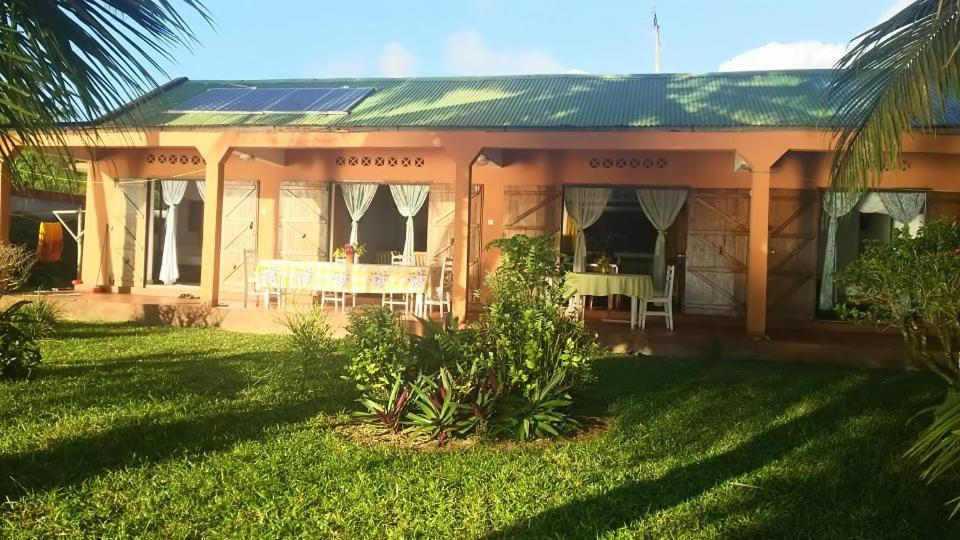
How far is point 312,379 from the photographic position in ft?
18.4

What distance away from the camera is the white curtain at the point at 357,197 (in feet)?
35.3

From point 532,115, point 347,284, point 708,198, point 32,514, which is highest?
point 532,115

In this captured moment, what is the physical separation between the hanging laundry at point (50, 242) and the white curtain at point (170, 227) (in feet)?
8.35

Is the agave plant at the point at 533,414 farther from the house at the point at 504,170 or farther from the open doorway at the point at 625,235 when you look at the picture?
the open doorway at the point at 625,235

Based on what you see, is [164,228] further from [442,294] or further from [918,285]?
[918,285]

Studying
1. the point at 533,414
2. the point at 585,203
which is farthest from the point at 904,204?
the point at 533,414

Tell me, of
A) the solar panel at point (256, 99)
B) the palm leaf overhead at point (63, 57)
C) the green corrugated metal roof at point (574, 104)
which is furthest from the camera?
the solar panel at point (256, 99)

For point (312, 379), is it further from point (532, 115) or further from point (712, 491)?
point (532, 115)

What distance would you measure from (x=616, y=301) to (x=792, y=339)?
3.37m

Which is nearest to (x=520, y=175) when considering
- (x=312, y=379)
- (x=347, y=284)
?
(x=347, y=284)

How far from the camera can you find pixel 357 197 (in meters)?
10.8

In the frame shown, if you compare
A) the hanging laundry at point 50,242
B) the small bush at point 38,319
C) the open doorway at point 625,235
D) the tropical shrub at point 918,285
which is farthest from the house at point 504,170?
the tropical shrub at point 918,285

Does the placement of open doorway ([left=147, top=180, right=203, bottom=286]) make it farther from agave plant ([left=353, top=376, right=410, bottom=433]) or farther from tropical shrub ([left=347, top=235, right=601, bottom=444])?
agave plant ([left=353, top=376, right=410, bottom=433])

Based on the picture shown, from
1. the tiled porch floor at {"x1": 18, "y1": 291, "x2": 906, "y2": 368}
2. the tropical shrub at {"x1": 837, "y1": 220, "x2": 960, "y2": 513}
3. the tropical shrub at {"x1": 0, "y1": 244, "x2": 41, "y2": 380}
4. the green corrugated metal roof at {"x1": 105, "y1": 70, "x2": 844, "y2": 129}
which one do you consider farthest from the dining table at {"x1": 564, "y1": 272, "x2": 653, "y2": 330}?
the tropical shrub at {"x1": 0, "y1": 244, "x2": 41, "y2": 380}
